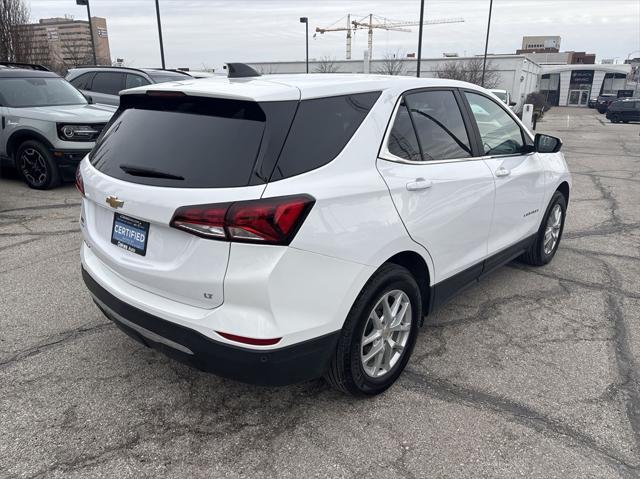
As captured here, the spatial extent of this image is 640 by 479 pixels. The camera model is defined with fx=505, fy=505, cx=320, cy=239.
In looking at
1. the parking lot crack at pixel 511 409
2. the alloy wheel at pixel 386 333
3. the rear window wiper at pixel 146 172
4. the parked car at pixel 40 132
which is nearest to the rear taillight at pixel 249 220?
the rear window wiper at pixel 146 172

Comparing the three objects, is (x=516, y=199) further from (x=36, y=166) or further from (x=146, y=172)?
(x=36, y=166)

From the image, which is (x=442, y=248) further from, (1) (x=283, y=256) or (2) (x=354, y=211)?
(1) (x=283, y=256)

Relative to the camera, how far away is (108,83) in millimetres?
11461

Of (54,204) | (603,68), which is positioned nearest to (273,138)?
(54,204)

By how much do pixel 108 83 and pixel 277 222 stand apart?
36.0 ft

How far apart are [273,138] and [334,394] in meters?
1.57

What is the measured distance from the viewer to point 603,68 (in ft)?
260

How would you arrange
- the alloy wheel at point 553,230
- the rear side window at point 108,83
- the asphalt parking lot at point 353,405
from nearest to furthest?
1. the asphalt parking lot at point 353,405
2. the alloy wheel at point 553,230
3. the rear side window at point 108,83

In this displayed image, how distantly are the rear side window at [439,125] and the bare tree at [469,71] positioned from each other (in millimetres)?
50736

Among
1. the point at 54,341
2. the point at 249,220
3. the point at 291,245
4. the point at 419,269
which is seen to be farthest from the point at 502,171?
the point at 54,341

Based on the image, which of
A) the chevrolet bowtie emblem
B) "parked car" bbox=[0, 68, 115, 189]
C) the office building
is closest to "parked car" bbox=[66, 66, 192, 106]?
"parked car" bbox=[0, 68, 115, 189]

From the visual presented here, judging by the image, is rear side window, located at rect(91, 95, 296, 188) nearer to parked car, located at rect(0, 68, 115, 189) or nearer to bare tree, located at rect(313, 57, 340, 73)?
parked car, located at rect(0, 68, 115, 189)

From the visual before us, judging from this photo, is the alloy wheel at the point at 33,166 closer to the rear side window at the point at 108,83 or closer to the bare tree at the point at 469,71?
the rear side window at the point at 108,83

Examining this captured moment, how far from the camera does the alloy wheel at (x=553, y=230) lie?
4973 mm
